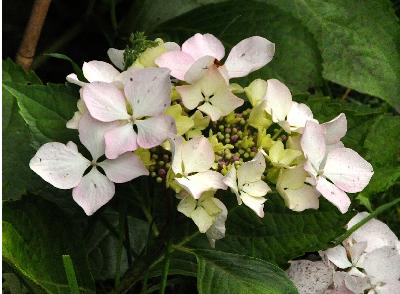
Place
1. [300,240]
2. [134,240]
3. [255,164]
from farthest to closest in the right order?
[134,240] < [300,240] < [255,164]

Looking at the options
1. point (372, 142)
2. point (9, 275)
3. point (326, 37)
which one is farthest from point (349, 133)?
point (9, 275)

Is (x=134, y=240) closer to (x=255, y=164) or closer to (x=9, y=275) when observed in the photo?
(x=9, y=275)

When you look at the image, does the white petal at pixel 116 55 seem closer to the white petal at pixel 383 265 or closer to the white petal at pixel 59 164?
the white petal at pixel 59 164

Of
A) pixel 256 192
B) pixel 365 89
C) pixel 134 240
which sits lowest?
Answer: pixel 134 240

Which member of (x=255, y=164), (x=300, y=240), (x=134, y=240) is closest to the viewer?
(x=255, y=164)

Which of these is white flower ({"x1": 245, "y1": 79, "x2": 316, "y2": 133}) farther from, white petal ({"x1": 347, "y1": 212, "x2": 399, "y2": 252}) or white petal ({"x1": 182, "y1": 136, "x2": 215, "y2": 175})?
white petal ({"x1": 347, "y1": 212, "x2": 399, "y2": 252})

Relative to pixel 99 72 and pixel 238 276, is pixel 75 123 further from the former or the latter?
pixel 238 276

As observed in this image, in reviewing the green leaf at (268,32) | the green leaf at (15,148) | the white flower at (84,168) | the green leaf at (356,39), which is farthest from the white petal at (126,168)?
the green leaf at (356,39)

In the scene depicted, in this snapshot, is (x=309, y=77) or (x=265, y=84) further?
(x=309, y=77)
